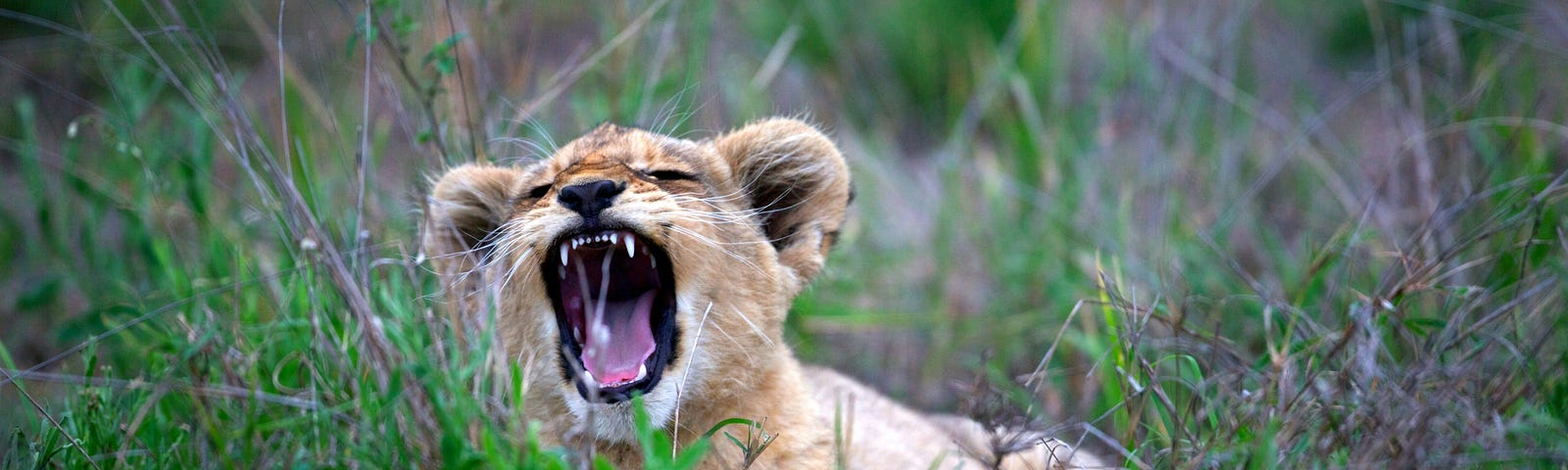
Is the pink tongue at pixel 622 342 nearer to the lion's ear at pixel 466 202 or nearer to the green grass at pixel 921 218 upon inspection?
the green grass at pixel 921 218

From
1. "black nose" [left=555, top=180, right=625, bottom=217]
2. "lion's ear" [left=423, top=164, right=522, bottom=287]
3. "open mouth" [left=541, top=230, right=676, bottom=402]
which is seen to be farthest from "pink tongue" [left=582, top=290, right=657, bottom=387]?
"lion's ear" [left=423, top=164, right=522, bottom=287]

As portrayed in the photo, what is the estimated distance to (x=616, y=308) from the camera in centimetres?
329

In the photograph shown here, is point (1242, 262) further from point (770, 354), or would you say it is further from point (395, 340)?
point (395, 340)

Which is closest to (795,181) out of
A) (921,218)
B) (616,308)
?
(616,308)

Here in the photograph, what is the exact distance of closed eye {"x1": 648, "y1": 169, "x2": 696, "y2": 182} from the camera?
331 centimetres

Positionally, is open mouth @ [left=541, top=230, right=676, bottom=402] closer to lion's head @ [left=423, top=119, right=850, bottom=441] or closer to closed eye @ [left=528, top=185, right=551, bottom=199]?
lion's head @ [left=423, top=119, right=850, bottom=441]

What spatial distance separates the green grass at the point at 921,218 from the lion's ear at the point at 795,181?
0.89 feet

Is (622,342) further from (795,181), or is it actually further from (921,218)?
(921,218)

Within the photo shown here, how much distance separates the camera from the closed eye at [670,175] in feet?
10.9

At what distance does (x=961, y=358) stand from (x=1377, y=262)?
1.89 meters

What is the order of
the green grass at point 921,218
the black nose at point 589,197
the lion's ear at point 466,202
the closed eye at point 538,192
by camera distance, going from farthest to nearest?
the lion's ear at point 466,202, the closed eye at point 538,192, the black nose at point 589,197, the green grass at point 921,218

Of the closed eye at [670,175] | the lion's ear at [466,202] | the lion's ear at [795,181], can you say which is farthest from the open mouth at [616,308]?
the lion's ear at [795,181]

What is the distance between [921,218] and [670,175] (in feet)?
11.1

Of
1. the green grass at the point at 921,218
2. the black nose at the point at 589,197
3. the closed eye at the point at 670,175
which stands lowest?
the green grass at the point at 921,218
